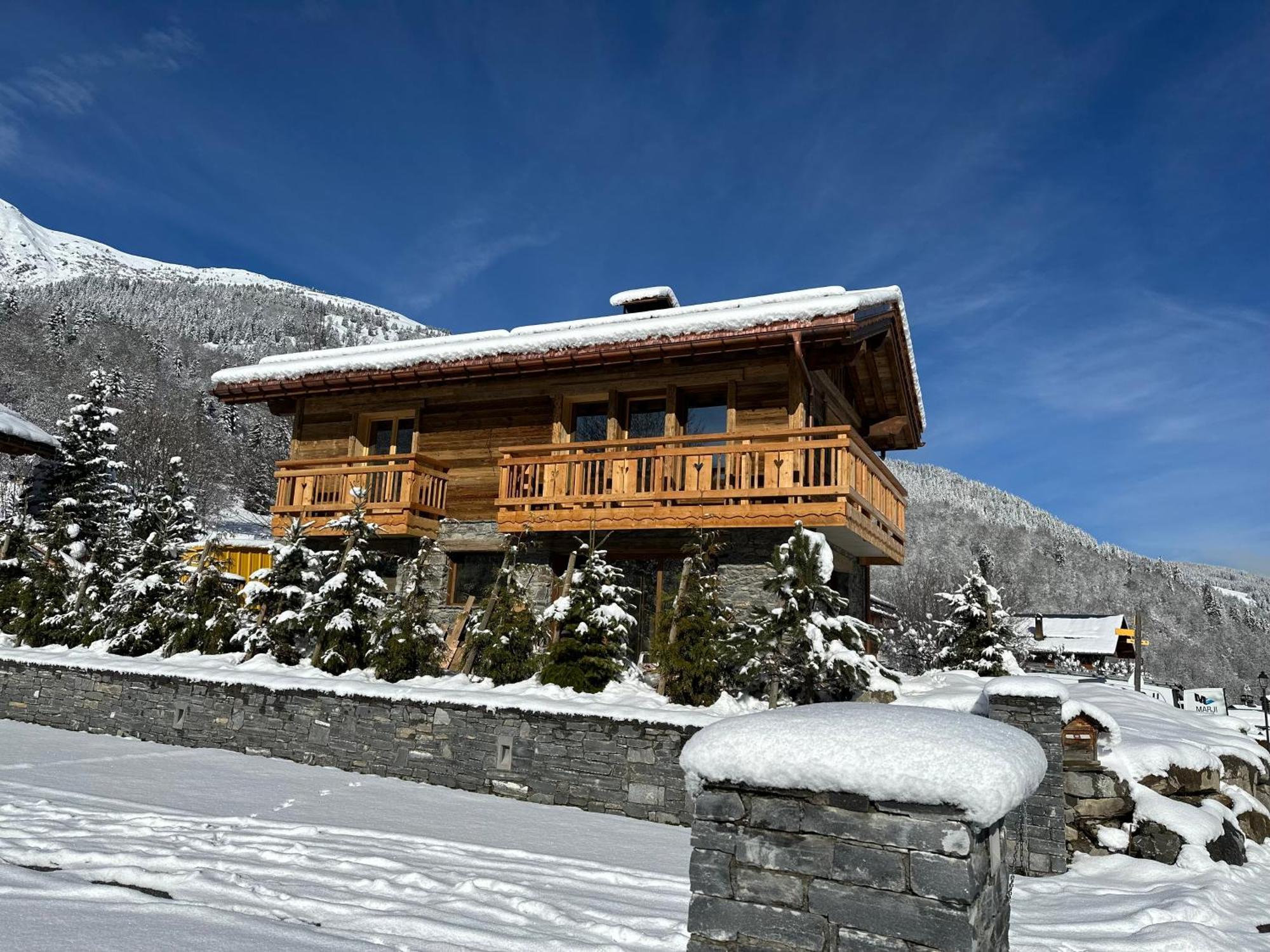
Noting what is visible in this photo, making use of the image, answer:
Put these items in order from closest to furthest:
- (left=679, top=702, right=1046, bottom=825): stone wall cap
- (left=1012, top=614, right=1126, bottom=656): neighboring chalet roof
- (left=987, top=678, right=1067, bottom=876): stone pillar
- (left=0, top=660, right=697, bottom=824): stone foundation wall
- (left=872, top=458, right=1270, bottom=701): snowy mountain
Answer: (left=679, top=702, right=1046, bottom=825): stone wall cap, (left=987, top=678, right=1067, bottom=876): stone pillar, (left=0, top=660, right=697, bottom=824): stone foundation wall, (left=1012, top=614, right=1126, bottom=656): neighboring chalet roof, (left=872, top=458, right=1270, bottom=701): snowy mountain

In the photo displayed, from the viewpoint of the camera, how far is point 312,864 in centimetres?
568

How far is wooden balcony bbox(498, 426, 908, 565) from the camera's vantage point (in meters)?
10.8

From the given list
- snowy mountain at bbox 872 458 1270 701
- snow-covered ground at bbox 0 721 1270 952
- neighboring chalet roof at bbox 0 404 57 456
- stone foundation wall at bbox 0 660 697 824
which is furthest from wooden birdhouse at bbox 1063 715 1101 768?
snowy mountain at bbox 872 458 1270 701

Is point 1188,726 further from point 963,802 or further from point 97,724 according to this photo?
point 97,724

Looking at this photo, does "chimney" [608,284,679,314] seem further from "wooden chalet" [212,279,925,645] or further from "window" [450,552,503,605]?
"window" [450,552,503,605]

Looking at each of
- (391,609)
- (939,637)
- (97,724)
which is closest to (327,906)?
(391,609)

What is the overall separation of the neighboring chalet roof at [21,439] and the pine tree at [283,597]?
35.0ft

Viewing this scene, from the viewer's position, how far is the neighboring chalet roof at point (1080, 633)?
129ft

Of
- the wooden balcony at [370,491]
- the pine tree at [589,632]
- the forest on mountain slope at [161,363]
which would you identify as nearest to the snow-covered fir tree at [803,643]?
the pine tree at [589,632]

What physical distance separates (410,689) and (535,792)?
6.77 feet

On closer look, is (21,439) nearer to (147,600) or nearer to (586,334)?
(147,600)

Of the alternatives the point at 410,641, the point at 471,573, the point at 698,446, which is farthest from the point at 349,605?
the point at 698,446

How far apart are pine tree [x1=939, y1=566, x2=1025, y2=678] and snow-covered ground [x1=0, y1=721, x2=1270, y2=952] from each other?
8751 millimetres

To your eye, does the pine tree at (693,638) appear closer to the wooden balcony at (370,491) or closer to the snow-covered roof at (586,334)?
the snow-covered roof at (586,334)
